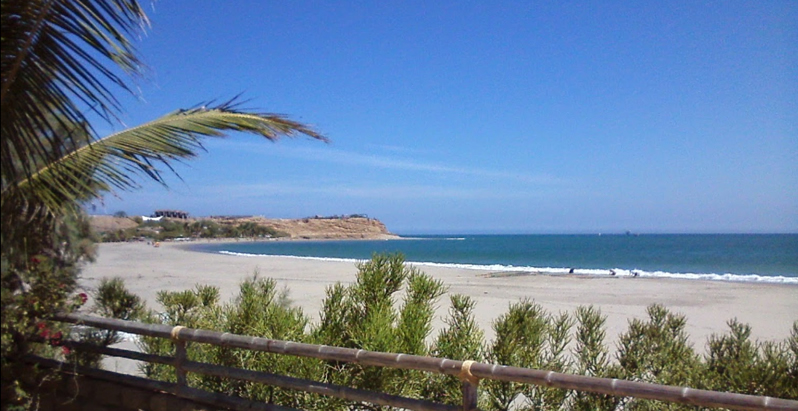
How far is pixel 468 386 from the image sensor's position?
9.67ft

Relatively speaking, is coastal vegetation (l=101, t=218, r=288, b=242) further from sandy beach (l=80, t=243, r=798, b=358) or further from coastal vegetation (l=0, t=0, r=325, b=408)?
coastal vegetation (l=0, t=0, r=325, b=408)

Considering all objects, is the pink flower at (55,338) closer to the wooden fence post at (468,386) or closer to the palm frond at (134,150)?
the palm frond at (134,150)

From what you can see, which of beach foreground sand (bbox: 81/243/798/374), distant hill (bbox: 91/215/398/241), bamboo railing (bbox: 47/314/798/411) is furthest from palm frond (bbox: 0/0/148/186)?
distant hill (bbox: 91/215/398/241)

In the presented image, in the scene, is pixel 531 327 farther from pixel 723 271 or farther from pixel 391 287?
pixel 723 271

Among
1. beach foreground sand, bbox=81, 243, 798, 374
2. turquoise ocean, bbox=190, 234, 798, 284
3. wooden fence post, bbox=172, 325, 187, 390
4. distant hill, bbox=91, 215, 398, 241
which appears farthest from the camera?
distant hill, bbox=91, 215, 398, 241

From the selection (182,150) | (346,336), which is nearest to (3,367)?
(182,150)

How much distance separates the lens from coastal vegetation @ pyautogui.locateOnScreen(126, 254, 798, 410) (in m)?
3.64

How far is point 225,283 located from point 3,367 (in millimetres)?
19469

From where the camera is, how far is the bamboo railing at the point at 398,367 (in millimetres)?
2467

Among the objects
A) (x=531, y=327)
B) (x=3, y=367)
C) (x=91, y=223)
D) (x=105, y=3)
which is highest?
(x=105, y=3)

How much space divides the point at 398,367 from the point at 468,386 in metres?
0.38

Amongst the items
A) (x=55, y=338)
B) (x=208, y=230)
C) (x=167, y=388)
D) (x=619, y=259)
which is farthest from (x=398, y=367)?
(x=208, y=230)

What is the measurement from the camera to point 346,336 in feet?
14.0

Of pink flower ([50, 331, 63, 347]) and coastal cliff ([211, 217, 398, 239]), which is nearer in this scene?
pink flower ([50, 331, 63, 347])
